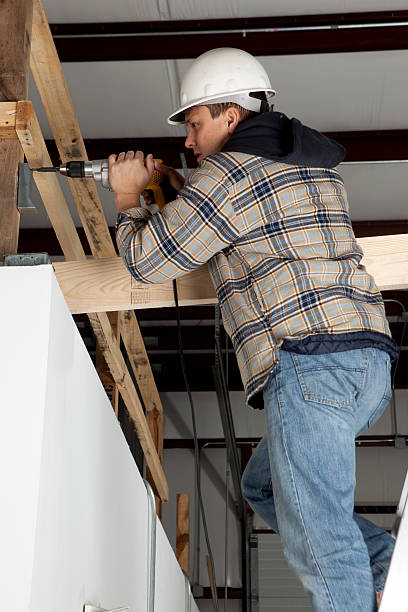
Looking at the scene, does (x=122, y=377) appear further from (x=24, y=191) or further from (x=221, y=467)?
(x=221, y=467)

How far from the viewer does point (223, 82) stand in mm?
2178

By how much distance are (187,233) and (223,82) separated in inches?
22.3

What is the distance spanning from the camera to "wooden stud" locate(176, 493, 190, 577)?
5.90 metres

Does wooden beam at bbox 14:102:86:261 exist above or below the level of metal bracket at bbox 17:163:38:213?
above

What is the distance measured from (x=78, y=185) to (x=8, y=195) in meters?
1.10

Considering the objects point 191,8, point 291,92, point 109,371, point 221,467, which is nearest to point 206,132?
point 191,8

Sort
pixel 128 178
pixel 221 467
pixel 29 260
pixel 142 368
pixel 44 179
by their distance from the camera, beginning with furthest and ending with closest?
pixel 221 467 < pixel 142 368 < pixel 44 179 < pixel 128 178 < pixel 29 260

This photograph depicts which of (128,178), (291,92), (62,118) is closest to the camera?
(128,178)

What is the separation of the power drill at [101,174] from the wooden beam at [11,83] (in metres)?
0.23

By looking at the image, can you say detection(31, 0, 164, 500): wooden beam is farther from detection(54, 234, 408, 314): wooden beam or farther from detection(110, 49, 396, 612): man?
detection(54, 234, 408, 314): wooden beam

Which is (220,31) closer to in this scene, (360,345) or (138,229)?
(138,229)

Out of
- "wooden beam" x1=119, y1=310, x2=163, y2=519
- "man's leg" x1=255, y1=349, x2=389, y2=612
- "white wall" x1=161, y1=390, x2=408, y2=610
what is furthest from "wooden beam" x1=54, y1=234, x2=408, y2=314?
"white wall" x1=161, y1=390, x2=408, y2=610

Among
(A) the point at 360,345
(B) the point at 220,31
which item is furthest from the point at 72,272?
(B) the point at 220,31

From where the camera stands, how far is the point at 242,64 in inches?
86.8
